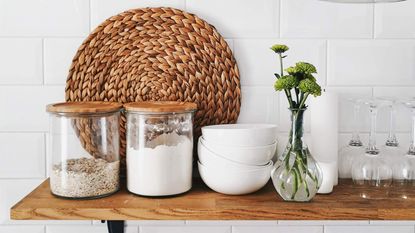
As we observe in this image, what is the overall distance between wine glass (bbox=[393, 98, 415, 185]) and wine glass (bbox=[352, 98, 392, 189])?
3 centimetres

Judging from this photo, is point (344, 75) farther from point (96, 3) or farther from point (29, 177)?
point (29, 177)

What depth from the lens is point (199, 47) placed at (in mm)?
1167

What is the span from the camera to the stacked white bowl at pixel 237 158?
100 centimetres

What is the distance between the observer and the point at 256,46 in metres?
1.19

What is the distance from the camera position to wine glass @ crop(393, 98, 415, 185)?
3.49 ft

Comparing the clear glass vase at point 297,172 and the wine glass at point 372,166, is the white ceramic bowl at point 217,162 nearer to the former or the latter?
the clear glass vase at point 297,172

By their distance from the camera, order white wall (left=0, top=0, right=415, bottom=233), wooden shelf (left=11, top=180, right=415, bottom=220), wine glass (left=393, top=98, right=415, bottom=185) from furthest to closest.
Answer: white wall (left=0, top=0, right=415, bottom=233) → wine glass (left=393, top=98, right=415, bottom=185) → wooden shelf (left=11, top=180, right=415, bottom=220)

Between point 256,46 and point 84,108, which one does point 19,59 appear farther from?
point 256,46

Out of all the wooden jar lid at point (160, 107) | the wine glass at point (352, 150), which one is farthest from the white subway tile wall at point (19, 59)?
the wine glass at point (352, 150)

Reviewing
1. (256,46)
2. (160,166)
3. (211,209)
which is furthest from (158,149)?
(256,46)

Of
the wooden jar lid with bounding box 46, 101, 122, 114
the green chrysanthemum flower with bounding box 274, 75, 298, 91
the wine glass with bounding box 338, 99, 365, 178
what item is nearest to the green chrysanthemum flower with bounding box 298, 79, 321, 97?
the green chrysanthemum flower with bounding box 274, 75, 298, 91

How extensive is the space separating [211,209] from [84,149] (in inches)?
12.4

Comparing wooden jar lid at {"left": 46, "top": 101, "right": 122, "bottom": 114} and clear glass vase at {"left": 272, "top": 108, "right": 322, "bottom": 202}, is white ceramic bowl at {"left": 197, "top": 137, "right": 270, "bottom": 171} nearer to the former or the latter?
clear glass vase at {"left": 272, "top": 108, "right": 322, "bottom": 202}

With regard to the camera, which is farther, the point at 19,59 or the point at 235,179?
the point at 19,59
